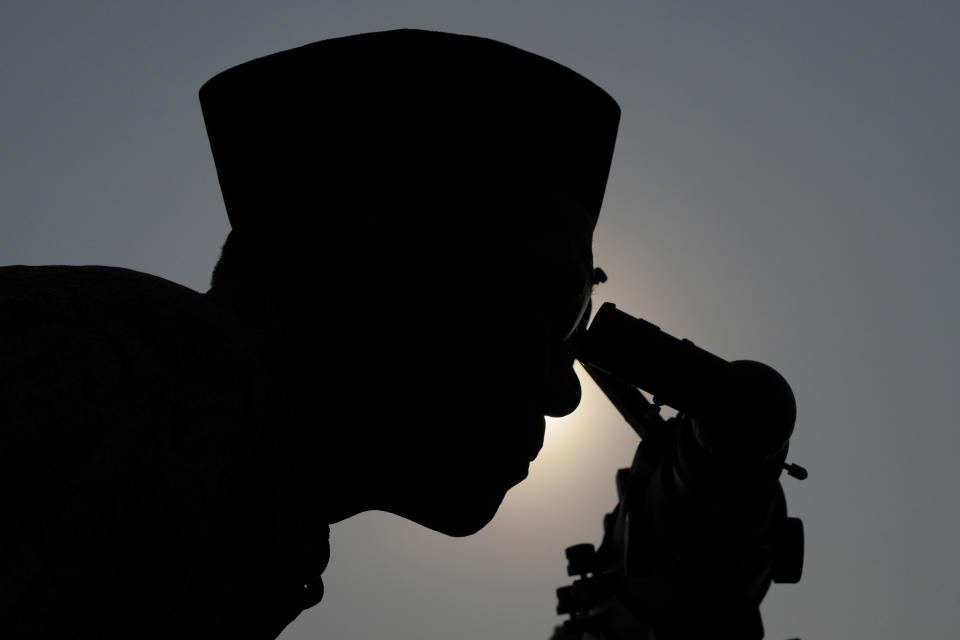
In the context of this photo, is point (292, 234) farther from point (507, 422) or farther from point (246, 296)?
point (507, 422)

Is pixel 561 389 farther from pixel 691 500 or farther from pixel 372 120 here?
pixel 691 500

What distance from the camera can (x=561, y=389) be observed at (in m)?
2.27

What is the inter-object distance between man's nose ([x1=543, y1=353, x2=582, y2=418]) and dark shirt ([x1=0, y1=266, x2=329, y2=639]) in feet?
3.42

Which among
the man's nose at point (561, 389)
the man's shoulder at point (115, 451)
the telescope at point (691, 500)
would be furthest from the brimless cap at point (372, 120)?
Result: the telescope at point (691, 500)

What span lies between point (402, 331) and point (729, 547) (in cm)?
254

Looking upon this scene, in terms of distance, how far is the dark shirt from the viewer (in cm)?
99

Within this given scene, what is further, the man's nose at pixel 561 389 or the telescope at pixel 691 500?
the telescope at pixel 691 500

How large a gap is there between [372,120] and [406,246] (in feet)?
1.03

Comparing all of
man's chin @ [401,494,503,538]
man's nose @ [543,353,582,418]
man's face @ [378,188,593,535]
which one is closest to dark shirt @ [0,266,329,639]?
man's face @ [378,188,593,535]

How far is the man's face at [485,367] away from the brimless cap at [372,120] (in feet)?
0.61

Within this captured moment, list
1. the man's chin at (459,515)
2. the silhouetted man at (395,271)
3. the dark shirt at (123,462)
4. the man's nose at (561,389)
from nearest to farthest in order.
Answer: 1. the dark shirt at (123,462)
2. the silhouetted man at (395,271)
3. the man's chin at (459,515)
4. the man's nose at (561,389)

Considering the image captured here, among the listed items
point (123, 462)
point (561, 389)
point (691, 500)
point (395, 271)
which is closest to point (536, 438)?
point (561, 389)

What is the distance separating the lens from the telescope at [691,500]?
3486 mm

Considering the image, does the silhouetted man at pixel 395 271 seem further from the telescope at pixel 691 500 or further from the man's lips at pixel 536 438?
the telescope at pixel 691 500
